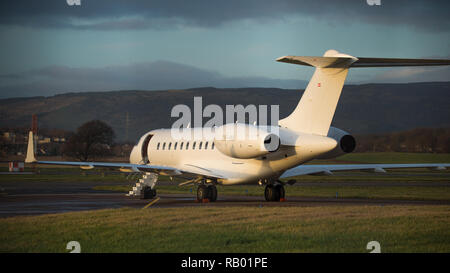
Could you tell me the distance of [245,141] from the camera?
2372cm

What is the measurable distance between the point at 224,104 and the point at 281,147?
126299 mm

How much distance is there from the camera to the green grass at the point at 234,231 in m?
12.8

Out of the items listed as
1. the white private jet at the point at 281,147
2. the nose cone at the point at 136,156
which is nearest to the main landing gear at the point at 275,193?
the white private jet at the point at 281,147

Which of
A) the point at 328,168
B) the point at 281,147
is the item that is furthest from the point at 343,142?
the point at 328,168

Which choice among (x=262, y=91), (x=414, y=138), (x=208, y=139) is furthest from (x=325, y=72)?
(x=262, y=91)

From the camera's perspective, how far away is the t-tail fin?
20.6 metres

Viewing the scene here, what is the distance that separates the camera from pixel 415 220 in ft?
54.4

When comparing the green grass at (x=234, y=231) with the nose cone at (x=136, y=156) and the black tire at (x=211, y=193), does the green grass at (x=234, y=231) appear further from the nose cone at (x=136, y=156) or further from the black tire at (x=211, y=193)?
the nose cone at (x=136, y=156)

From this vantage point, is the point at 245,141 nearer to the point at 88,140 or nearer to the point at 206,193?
the point at 206,193

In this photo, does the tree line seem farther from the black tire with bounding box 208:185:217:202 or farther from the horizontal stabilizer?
the horizontal stabilizer

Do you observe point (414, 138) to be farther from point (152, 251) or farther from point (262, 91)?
point (262, 91)

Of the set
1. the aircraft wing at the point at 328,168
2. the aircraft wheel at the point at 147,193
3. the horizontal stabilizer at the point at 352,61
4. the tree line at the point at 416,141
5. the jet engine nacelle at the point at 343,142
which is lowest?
the aircraft wheel at the point at 147,193

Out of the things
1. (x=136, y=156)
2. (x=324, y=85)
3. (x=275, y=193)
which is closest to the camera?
(x=324, y=85)
